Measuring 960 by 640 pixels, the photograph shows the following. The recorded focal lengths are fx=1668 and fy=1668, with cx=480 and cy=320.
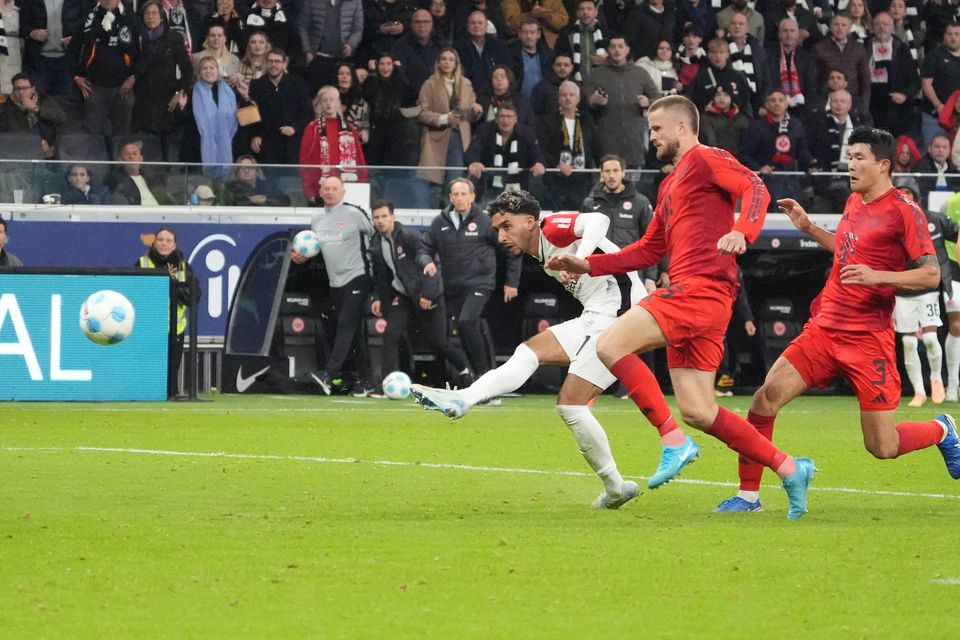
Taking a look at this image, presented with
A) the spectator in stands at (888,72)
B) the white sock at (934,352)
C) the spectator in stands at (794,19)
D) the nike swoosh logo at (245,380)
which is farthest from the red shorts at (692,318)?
the spectator in stands at (794,19)

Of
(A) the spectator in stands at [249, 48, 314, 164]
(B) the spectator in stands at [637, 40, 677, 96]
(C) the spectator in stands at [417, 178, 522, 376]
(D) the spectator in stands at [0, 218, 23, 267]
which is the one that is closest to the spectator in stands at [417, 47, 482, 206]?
(A) the spectator in stands at [249, 48, 314, 164]

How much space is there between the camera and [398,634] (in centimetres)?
516

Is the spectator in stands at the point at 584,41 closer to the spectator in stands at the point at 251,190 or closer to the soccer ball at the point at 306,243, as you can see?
the spectator in stands at the point at 251,190

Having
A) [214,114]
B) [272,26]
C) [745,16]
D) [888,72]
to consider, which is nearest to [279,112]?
[214,114]

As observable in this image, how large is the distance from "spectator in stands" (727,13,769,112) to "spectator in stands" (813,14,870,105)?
908mm

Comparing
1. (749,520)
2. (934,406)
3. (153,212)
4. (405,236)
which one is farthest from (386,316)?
(749,520)

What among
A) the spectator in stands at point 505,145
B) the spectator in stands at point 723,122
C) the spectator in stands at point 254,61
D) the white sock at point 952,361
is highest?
the spectator in stands at point 254,61

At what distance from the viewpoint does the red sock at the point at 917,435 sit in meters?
8.49

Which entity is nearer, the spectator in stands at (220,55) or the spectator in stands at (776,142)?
the spectator in stands at (220,55)

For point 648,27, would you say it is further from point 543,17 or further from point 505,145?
point 505,145

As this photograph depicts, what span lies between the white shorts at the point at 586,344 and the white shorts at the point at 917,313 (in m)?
8.85

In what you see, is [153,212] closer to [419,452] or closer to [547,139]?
[547,139]

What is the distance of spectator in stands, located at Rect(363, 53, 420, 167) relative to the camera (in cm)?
1958

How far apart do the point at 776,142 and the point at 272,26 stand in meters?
6.32
